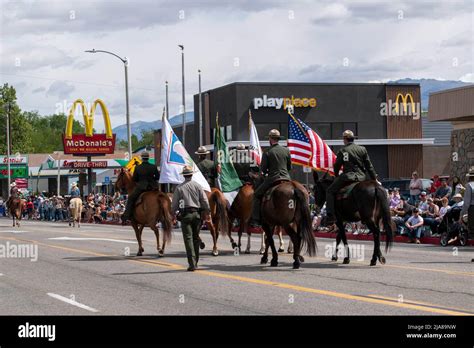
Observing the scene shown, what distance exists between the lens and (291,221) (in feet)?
54.8

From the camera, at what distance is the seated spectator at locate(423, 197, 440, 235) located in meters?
26.7

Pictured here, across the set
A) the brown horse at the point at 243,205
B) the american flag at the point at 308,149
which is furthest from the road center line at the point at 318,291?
the american flag at the point at 308,149

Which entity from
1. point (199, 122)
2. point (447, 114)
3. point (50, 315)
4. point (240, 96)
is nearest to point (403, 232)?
point (447, 114)

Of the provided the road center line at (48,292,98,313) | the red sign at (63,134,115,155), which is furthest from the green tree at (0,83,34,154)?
the road center line at (48,292,98,313)

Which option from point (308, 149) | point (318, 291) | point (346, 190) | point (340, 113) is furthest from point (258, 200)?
point (340, 113)

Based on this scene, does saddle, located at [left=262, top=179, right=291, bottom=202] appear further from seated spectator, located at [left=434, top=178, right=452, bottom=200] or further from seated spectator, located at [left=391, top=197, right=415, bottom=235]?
seated spectator, located at [left=434, top=178, right=452, bottom=200]

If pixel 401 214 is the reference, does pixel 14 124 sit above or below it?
above

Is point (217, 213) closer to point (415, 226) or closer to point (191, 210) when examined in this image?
point (191, 210)

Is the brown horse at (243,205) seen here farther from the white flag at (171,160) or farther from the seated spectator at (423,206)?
the seated spectator at (423,206)

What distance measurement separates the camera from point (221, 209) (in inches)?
789

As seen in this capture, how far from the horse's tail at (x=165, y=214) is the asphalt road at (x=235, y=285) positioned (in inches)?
24.1

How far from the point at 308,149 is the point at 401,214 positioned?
6712mm
